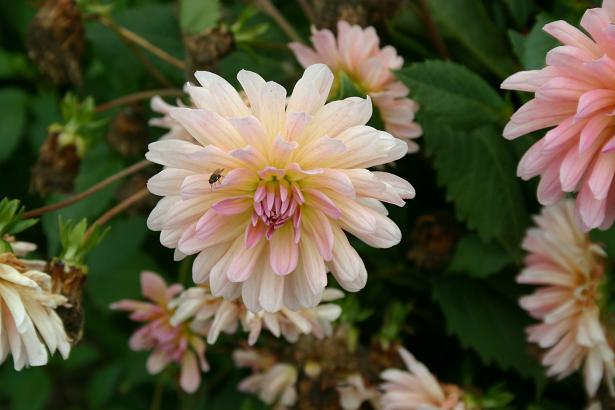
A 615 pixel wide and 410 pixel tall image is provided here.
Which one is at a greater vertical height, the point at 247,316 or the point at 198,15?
the point at 198,15

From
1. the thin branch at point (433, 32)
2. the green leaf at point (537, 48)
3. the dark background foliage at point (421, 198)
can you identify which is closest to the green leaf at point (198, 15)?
the dark background foliage at point (421, 198)

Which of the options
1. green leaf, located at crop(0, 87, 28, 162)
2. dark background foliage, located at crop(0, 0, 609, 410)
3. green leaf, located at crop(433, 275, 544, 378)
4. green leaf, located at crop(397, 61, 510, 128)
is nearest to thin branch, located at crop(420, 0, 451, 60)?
dark background foliage, located at crop(0, 0, 609, 410)

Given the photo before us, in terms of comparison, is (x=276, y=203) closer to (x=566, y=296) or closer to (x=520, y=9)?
(x=566, y=296)

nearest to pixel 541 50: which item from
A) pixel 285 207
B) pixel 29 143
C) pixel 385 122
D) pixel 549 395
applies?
pixel 385 122

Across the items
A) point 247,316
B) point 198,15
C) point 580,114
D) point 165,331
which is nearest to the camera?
point 580,114

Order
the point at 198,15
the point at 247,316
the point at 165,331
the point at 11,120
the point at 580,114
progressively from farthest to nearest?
the point at 11,120
the point at 198,15
the point at 165,331
the point at 247,316
the point at 580,114

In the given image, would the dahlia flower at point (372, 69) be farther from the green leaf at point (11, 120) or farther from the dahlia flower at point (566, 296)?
the green leaf at point (11, 120)

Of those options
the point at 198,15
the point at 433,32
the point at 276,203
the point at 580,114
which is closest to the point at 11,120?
the point at 198,15
